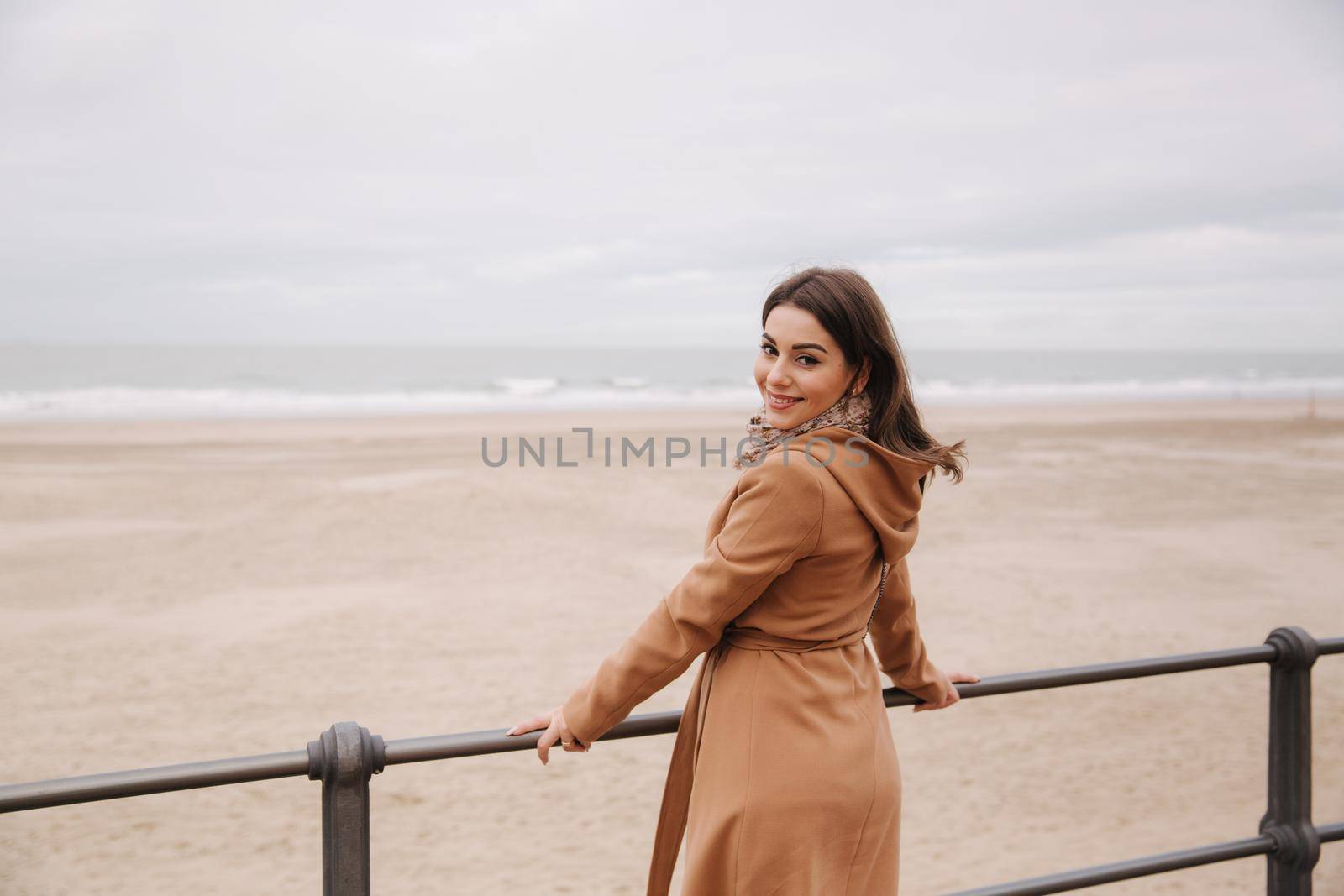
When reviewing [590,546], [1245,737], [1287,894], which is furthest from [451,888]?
[590,546]

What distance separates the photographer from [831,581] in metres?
1.78

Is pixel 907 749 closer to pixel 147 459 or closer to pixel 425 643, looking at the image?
pixel 425 643

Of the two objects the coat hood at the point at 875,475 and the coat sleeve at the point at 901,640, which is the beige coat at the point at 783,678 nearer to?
the coat hood at the point at 875,475

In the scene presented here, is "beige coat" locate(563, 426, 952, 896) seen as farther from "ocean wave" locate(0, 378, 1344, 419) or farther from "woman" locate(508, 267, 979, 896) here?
"ocean wave" locate(0, 378, 1344, 419)

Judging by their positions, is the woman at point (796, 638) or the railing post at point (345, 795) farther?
the woman at point (796, 638)

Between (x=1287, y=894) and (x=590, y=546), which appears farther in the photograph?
(x=590, y=546)

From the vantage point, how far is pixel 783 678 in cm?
177

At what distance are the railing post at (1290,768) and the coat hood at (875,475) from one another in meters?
0.99

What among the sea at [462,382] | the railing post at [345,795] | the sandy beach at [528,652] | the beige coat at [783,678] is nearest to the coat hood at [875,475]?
the beige coat at [783,678]

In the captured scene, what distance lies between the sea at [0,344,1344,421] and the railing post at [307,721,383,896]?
18.5 meters

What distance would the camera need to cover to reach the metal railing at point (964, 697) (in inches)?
58.2

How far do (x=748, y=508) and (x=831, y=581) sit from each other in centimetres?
20

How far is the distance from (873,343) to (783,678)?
22.0 inches

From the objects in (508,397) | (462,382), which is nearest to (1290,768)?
(508,397)
